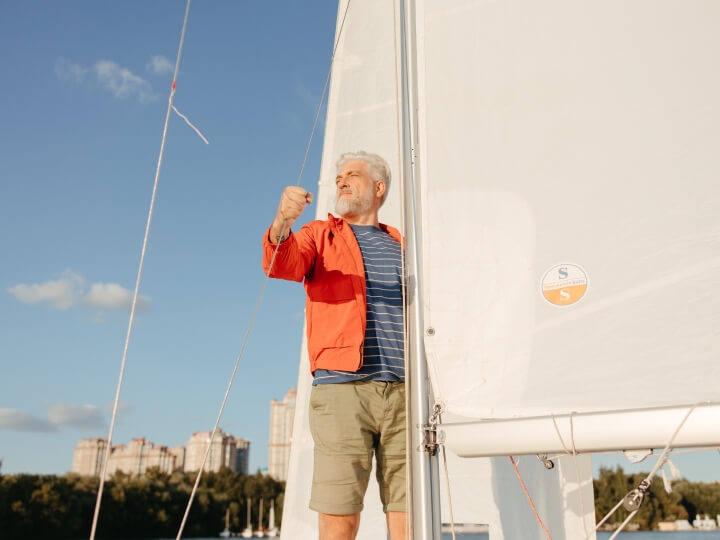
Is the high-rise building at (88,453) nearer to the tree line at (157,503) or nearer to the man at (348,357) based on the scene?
the tree line at (157,503)

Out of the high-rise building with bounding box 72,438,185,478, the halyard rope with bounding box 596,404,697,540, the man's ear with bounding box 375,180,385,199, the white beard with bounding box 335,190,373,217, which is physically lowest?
the halyard rope with bounding box 596,404,697,540

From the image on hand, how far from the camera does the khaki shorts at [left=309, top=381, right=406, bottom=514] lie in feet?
5.41

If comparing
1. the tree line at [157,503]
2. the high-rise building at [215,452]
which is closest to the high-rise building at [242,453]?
the high-rise building at [215,452]

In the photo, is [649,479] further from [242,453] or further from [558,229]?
[242,453]

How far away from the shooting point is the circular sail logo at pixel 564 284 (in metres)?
1.45

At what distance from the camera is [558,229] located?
59.8 inches

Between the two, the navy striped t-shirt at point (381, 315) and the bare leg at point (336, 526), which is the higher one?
the navy striped t-shirt at point (381, 315)

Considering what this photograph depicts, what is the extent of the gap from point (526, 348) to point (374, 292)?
1.82 feet

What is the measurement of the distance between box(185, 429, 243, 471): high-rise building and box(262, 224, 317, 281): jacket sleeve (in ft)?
192

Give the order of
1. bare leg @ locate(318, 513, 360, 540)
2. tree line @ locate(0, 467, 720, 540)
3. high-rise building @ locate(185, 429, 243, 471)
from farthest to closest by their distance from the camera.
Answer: high-rise building @ locate(185, 429, 243, 471), tree line @ locate(0, 467, 720, 540), bare leg @ locate(318, 513, 360, 540)

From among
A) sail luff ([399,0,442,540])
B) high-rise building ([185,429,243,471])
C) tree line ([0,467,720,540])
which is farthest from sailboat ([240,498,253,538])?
sail luff ([399,0,442,540])

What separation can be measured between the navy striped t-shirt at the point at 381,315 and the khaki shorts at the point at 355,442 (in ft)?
0.10

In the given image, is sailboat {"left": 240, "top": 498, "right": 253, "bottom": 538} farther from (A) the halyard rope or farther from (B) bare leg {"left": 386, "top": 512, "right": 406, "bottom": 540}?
(A) the halyard rope

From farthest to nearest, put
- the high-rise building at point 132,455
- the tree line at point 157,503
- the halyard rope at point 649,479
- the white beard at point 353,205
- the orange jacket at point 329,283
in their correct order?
the high-rise building at point 132,455 → the tree line at point 157,503 → the white beard at point 353,205 → the orange jacket at point 329,283 → the halyard rope at point 649,479
